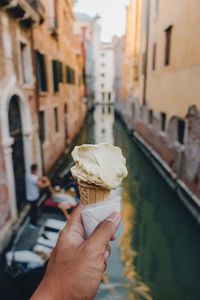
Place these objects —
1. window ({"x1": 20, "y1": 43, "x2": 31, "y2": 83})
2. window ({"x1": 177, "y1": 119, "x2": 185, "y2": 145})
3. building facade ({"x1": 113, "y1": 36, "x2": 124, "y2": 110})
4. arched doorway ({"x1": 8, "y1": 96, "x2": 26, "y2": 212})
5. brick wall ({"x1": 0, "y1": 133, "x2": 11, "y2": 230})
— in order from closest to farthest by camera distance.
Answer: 1. brick wall ({"x1": 0, "y1": 133, "x2": 11, "y2": 230})
2. arched doorway ({"x1": 8, "y1": 96, "x2": 26, "y2": 212})
3. window ({"x1": 20, "y1": 43, "x2": 31, "y2": 83})
4. window ({"x1": 177, "y1": 119, "x2": 185, "y2": 145})
5. building facade ({"x1": 113, "y1": 36, "x2": 124, "y2": 110})

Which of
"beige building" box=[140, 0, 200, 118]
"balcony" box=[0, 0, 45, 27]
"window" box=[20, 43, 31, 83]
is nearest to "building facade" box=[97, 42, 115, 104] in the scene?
"beige building" box=[140, 0, 200, 118]

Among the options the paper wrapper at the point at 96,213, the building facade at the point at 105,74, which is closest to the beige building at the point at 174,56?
the paper wrapper at the point at 96,213

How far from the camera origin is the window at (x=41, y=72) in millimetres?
8543

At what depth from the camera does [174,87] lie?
9.36m

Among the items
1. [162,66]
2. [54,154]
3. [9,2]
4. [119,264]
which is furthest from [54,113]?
[119,264]

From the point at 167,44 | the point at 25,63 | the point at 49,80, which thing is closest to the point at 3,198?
the point at 25,63

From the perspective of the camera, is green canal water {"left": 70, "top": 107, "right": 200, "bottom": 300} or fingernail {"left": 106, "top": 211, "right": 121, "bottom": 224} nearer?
fingernail {"left": 106, "top": 211, "right": 121, "bottom": 224}

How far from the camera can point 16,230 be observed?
19.1 ft

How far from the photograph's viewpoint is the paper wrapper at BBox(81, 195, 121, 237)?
5.77 feet

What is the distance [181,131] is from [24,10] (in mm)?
6066

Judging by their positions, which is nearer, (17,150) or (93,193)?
(93,193)

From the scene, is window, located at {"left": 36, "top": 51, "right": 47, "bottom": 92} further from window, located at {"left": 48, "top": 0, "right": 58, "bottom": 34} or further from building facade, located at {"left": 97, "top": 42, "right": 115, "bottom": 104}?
building facade, located at {"left": 97, "top": 42, "right": 115, "bottom": 104}

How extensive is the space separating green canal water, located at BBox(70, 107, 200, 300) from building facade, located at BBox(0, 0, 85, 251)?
2.44m

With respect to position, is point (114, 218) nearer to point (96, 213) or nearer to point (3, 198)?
point (96, 213)
